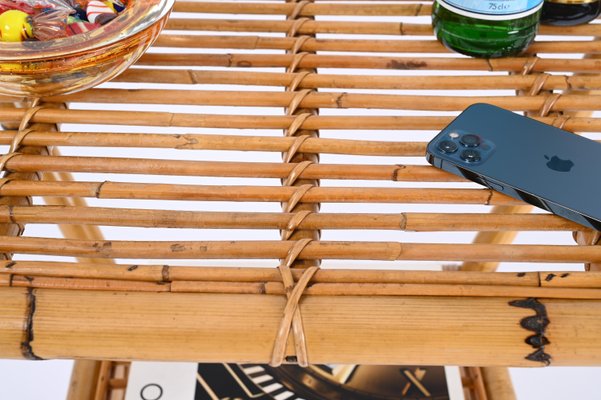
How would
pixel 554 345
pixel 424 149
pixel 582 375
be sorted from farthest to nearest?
1. pixel 582 375
2. pixel 424 149
3. pixel 554 345

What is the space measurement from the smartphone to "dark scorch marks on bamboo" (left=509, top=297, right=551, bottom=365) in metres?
0.08

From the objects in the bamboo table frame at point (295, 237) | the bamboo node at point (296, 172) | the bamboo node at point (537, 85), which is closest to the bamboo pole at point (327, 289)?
the bamboo table frame at point (295, 237)

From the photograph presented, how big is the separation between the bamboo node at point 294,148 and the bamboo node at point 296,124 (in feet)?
0.05

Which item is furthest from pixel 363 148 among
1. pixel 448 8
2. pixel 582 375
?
pixel 582 375

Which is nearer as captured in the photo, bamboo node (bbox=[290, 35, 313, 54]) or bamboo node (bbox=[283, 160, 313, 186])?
bamboo node (bbox=[283, 160, 313, 186])

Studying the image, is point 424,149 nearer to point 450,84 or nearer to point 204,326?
point 450,84

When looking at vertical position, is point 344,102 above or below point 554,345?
above

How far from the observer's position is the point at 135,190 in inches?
21.7

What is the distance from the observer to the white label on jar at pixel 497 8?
1.96 feet

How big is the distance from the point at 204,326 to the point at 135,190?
139 millimetres

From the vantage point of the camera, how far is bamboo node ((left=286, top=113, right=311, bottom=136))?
60 cm

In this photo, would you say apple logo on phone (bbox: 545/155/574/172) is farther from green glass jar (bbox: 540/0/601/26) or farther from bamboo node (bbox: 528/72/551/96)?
green glass jar (bbox: 540/0/601/26)

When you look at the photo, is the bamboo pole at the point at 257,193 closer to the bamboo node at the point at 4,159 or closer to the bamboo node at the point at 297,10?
the bamboo node at the point at 4,159

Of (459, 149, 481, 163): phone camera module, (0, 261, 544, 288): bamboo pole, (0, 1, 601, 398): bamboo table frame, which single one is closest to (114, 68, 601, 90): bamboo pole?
(0, 1, 601, 398): bamboo table frame
